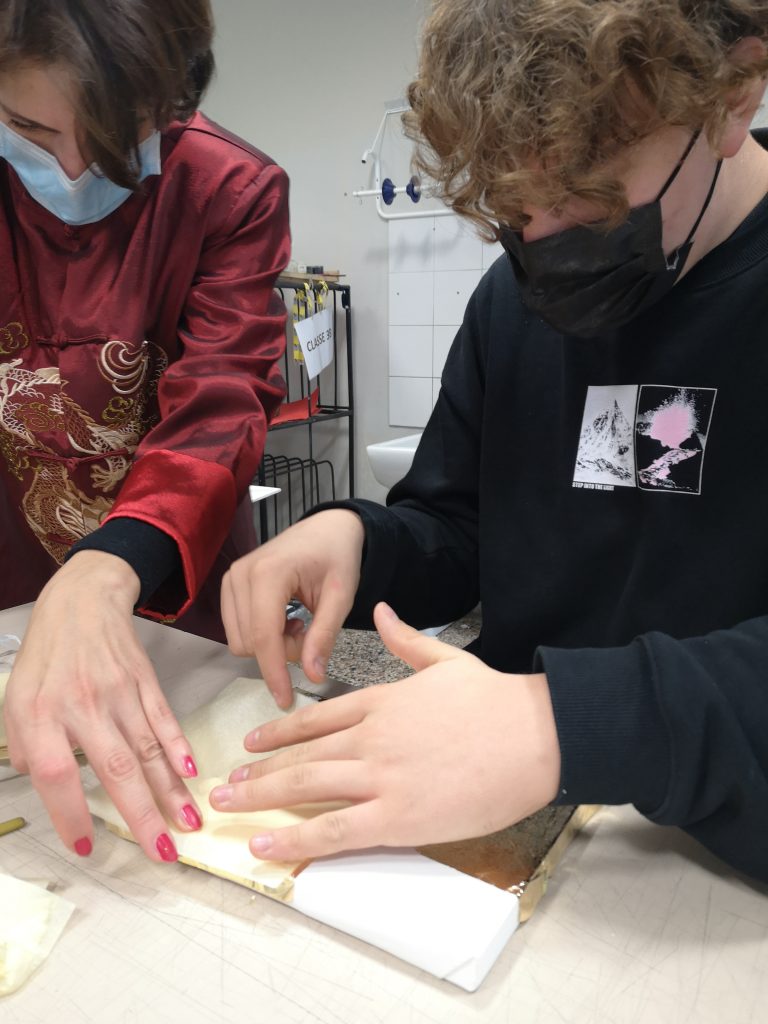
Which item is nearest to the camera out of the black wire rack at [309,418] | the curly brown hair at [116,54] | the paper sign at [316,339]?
the curly brown hair at [116,54]

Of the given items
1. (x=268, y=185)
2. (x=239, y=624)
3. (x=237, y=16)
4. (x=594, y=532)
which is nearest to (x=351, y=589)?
(x=239, y=624)

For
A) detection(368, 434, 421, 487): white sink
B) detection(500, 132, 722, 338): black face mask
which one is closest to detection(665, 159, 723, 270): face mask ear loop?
detection(500, 132, 722, 338): black face mask

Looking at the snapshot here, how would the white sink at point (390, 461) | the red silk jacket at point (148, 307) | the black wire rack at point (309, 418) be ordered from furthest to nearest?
the black wire rack at point (309, 418), the white sink at point (390, 461), the red silk jacket at point (148, 307)

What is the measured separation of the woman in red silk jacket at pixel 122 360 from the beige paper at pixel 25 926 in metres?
0.05

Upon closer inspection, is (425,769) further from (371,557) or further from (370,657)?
(370,657)

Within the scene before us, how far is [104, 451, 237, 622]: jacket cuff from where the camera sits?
0.70m

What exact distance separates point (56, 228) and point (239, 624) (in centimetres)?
51

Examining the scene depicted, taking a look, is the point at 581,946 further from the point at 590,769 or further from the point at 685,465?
the point at 685,465

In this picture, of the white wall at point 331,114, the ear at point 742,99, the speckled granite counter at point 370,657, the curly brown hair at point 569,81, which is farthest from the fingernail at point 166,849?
the white wall at point 331,114

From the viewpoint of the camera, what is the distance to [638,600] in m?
0.72

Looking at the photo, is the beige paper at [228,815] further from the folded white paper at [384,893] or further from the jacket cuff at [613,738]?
the jacket cuff at [613,738]

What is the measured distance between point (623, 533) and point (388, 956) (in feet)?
1.49

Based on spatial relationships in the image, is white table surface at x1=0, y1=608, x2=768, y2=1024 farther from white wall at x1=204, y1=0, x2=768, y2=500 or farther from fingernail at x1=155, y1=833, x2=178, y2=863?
white wall at x1=204, y1=0, x2=768, y2=500

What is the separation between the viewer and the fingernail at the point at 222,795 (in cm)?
52
